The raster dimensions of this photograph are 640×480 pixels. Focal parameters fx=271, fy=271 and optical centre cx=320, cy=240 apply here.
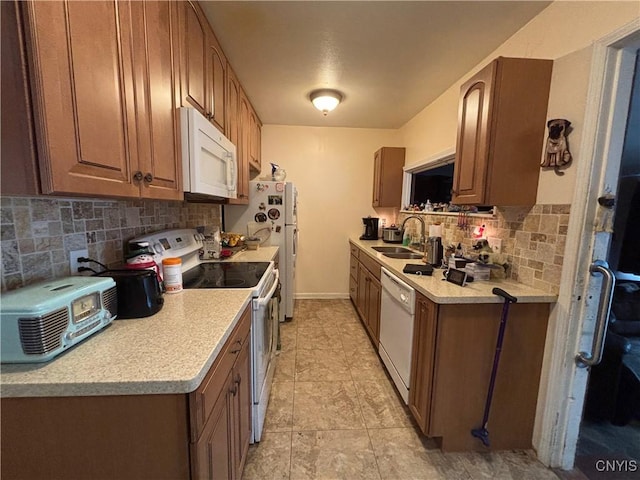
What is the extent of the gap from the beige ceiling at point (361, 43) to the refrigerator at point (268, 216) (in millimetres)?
947

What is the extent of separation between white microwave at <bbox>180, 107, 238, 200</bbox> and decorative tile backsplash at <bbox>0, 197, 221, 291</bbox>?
0.37 meters

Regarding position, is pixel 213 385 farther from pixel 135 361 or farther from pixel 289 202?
pixel 289 202

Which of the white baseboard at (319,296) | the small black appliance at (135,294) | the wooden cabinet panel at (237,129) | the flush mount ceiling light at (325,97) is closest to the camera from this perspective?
the small black appliance at (135,294)

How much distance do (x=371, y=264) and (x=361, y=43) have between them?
1.81 meters

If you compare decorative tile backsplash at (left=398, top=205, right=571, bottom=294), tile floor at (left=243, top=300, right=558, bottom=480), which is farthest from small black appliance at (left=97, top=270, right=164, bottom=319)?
decorative tile backsplash at (left=398, top=205, right=571, bottom=294)

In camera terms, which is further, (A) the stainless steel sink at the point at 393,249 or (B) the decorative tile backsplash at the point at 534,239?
(A) the stainless steel sink at the point at 393,249

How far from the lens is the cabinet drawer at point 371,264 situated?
2492 mm

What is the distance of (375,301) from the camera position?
2549 mm

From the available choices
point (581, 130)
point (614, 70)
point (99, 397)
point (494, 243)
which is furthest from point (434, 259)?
point (99, 397)

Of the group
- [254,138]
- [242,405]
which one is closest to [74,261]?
[242,405]

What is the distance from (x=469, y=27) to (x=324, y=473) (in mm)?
2682

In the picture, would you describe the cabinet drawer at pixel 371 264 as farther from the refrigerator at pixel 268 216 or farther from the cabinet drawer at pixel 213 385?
the cabinet drawer at pixel 213 385

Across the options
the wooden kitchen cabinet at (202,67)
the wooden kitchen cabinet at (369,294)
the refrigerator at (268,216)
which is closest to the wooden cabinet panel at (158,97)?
the wooden kitchen cabinet at (202,67)

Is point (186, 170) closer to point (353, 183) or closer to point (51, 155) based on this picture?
point (51, 155)
